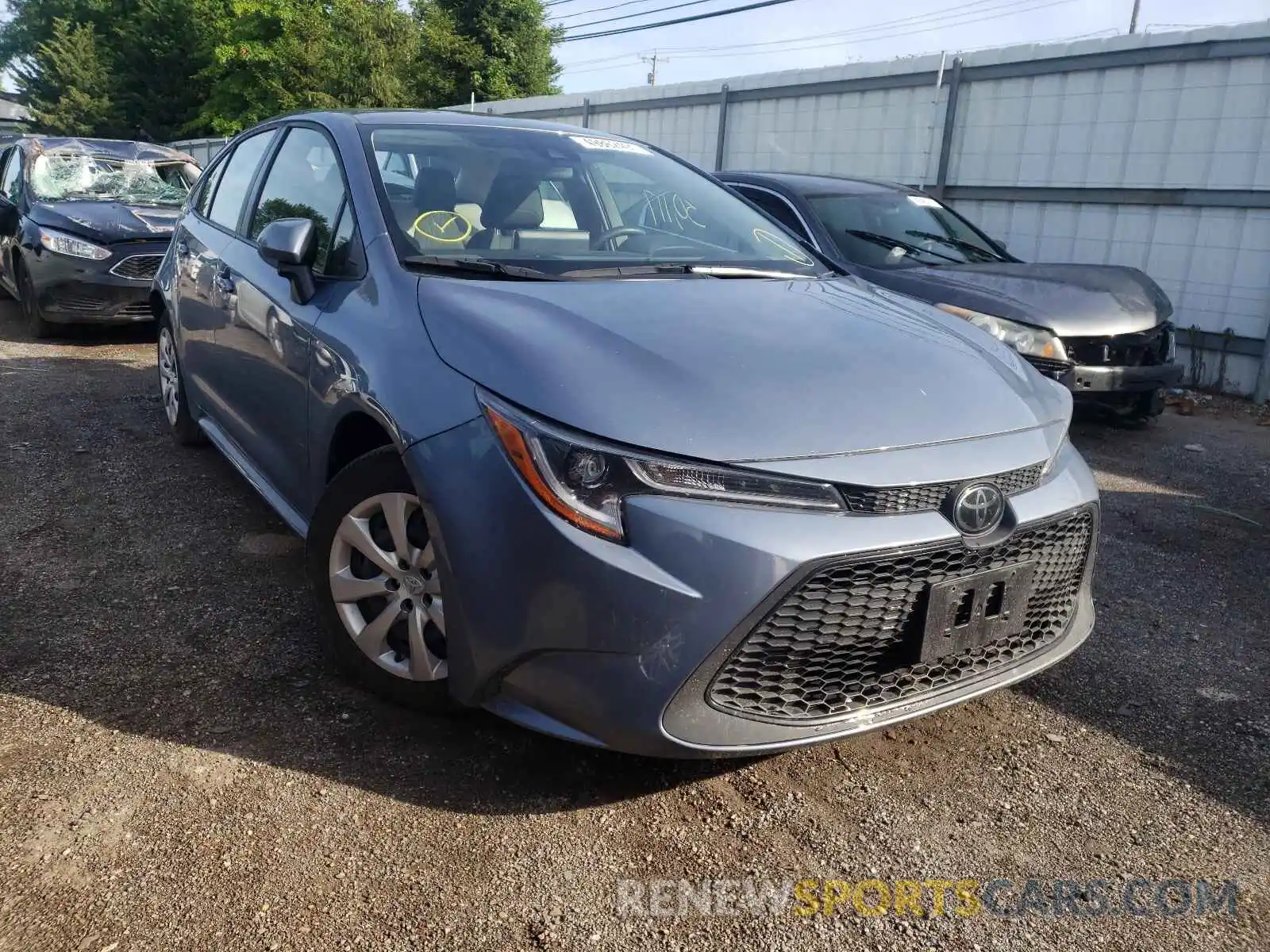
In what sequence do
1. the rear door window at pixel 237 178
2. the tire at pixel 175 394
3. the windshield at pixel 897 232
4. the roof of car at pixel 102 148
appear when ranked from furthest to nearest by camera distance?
1. the roof of car at pixel 102 148
2. the windshield at pixel 897 232
3. the tire at pixel 175 394
4. the rear door window at pixel 237 178

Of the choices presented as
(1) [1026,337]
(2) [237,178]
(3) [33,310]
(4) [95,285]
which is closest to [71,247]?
(4) [95,285]

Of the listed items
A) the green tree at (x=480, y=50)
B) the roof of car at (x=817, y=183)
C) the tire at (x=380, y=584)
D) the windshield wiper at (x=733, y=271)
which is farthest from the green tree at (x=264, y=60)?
the tire at (x=380, y=584)

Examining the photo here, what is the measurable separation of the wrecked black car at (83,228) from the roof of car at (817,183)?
4055 millimetres

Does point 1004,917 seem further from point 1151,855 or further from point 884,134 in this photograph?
point 884,134

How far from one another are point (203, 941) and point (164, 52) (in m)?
44.1

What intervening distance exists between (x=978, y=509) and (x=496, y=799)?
131 centimetres

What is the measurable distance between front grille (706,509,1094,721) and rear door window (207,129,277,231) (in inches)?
117

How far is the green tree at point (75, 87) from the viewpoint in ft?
129

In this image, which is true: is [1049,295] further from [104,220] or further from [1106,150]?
[104,220]

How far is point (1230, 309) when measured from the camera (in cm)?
770

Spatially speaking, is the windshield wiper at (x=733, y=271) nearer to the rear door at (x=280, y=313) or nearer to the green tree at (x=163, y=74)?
the rear door at (x=280, y=313)

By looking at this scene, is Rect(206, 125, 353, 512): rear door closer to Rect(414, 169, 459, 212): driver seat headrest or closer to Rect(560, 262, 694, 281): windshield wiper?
Rect(414, 169, 459, 212): driver seat headrest

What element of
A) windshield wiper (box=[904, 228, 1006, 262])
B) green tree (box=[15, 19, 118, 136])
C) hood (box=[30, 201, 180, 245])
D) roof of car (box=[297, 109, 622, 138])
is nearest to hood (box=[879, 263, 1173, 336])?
windshield wiper (box=[904, 228, 1006, 262])

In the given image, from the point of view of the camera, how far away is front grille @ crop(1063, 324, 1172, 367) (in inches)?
221
